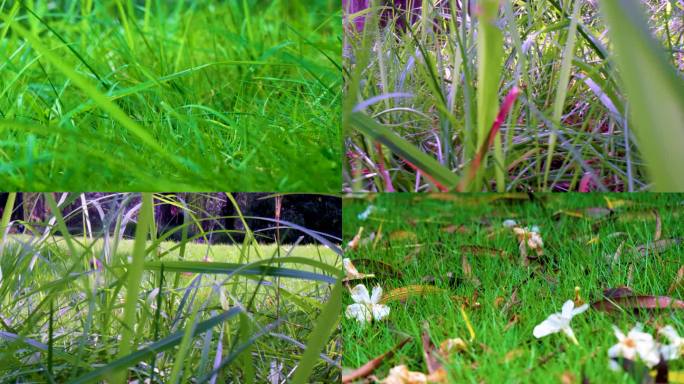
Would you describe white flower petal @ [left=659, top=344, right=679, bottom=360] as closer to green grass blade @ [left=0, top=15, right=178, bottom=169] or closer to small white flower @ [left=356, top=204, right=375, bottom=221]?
small white flower @ [left=356, top=204, right=375, bottom=221]

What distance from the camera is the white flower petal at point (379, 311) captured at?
723 mm

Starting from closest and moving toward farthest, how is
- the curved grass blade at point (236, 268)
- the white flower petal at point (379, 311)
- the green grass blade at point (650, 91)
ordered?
the green grass blade at point (650, 91)
the curved grass blade at point (236, 268)
the white flower petal at point (379, 311)

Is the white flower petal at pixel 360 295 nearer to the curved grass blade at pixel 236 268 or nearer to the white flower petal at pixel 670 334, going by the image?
the curved grass blade at pixel 236 268

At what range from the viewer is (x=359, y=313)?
0.73 meters

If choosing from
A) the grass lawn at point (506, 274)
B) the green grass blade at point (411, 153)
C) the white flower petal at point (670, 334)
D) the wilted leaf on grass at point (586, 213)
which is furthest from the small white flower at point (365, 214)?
the white flower petal at point (670, 334)

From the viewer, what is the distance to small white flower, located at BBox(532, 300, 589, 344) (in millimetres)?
664

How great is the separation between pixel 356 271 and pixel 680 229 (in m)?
0.38

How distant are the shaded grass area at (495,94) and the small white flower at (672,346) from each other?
14 centimetres

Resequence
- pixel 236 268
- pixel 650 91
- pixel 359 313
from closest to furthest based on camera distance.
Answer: pixel 650 91, pixel 236 268, pixel 359 313

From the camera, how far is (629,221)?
2.47 feet

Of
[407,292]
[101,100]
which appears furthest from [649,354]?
[101,100]

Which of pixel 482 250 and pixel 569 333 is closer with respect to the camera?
pixel 569 333

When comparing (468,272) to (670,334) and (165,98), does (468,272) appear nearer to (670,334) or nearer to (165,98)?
(670,334)

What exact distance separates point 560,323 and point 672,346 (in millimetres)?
102
